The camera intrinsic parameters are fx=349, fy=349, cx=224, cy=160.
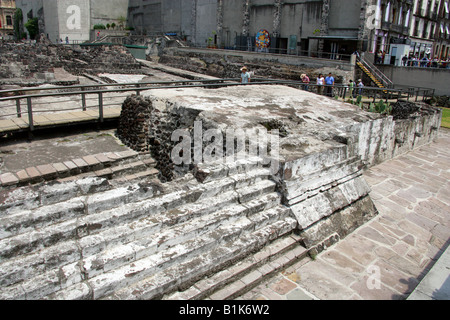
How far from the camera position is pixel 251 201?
3.79 m

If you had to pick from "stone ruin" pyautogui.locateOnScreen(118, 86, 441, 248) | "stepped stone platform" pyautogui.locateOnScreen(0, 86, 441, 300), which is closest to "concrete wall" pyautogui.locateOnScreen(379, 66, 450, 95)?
"stone ruin" pyautogui.locateOnScreen(118, 86, 441, 248)

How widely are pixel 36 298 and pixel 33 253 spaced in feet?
1.18

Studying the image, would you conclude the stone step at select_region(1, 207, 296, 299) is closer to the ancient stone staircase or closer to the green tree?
the ancient stone staircase

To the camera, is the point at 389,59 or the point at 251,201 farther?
the point at 389,59

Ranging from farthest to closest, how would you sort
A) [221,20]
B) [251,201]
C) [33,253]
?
[221,20] < [251,201] < [33,253]

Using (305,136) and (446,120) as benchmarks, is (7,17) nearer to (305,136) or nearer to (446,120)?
(446,120)

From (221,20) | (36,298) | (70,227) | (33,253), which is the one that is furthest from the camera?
(221,20)

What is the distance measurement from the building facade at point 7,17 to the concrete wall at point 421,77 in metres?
54.4

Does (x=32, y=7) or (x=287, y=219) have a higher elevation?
(x=32, y=7)

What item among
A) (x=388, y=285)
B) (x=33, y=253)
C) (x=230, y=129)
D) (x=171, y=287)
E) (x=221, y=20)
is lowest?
(x=388, y=285)

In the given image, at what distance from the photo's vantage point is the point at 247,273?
3.25m

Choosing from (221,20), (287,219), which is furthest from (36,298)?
(221,20)

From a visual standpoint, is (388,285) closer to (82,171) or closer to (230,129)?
(230,129)

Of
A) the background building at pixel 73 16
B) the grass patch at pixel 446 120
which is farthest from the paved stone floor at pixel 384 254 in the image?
the background building at pixel 73 16
